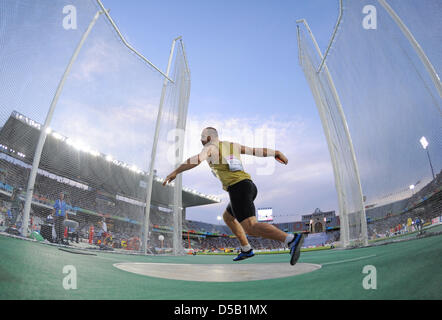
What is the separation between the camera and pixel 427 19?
354 centimetres

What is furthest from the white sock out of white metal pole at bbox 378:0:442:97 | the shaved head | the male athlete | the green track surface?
white metal pole at bbox 378:0:442:97

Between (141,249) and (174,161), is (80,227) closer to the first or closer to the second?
(141,249)

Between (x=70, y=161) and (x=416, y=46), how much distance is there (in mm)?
7350

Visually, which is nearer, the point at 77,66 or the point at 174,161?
the point at 77,66

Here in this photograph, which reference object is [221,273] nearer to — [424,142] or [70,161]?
[424,142]

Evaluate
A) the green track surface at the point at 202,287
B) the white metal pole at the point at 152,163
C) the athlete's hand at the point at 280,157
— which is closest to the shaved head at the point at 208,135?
the athlete's hand at the point at 280,157

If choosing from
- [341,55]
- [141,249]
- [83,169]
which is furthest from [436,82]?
[141,249]

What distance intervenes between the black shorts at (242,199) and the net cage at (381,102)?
350 cm

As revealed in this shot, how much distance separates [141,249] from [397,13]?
880cm

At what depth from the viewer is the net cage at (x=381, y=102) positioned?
3711 millimetres

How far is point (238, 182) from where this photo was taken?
206 centimetres

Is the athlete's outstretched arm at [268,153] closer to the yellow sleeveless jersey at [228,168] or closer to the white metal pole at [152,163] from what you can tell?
the yellow sleeveless jersey at [228,168]

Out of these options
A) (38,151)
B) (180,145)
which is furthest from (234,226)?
(180,145)

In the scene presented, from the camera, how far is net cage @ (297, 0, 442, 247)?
3711mm
